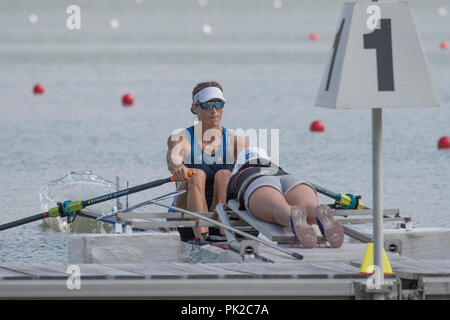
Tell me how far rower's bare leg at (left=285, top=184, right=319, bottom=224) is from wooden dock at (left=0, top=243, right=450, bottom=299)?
123 centimetres

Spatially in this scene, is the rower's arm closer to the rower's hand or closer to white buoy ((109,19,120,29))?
the rower's hand

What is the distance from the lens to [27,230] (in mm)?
13711

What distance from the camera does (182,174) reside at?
9617 mm

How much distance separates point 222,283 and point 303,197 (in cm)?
189

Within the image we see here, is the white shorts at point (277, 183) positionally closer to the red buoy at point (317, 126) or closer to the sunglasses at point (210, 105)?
the sunglasses at point (210, 105)

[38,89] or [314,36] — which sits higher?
[314,36]

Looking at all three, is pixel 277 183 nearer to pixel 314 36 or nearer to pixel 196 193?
pixel 196 193

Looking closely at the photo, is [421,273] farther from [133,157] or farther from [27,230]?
[133,157]

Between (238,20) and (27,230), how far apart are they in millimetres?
78544

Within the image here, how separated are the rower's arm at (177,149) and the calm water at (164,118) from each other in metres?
2.68

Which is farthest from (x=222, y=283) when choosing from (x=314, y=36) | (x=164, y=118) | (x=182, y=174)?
(x=314, y=36)

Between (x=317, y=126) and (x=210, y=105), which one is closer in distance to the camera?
(x=210, y=105)

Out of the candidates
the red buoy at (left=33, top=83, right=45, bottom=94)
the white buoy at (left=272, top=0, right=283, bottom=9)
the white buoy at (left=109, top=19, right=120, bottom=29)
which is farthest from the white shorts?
the white buoy at (left=272, top=0, right=283, bottom=9)

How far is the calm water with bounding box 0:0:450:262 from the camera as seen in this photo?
16.8 meters
